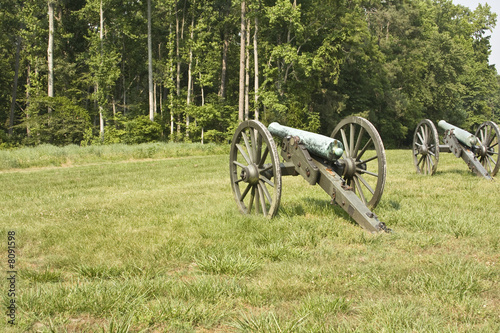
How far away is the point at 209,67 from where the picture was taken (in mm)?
30984

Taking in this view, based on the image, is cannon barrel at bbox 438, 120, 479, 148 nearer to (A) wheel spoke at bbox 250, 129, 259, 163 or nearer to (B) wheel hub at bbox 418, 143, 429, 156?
(B) wheel hub at bbox 418, 143, 429, 156

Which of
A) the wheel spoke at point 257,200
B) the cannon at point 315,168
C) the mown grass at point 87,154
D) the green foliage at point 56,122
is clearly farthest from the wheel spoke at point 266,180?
the green foliage at point 56,122

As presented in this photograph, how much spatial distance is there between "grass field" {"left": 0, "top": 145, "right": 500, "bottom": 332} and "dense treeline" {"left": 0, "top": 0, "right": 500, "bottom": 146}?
21.3 m

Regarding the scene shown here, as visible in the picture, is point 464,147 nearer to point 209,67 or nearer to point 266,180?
point 266,180

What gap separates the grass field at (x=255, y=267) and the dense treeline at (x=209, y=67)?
70.0 ft

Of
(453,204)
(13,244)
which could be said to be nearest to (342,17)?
(453,204)

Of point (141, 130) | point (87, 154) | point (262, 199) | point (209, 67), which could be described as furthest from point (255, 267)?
point (209, 67)

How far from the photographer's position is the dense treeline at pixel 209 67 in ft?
91.2

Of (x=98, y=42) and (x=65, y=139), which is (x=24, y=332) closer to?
(x=65, y=139)

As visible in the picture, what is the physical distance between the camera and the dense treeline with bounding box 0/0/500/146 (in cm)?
2781

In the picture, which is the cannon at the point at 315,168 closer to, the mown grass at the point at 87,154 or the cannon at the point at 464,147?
the cannon at the point at 464,147

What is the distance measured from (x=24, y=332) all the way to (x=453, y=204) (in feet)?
20.0

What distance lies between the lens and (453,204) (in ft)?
21.7

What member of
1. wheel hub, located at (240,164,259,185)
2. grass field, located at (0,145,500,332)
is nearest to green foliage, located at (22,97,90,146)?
grass field, located at (0,145,500,332)
